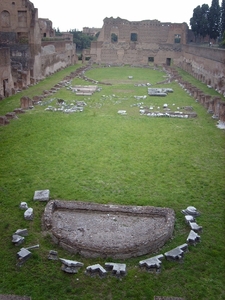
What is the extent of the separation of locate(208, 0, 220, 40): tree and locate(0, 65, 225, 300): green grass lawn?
100ft

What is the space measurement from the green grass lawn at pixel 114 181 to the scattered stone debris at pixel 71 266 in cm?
8

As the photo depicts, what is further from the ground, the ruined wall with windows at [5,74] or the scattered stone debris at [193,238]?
the ruined wall with windows at [5,74]

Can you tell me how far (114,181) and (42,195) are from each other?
2.04 metres

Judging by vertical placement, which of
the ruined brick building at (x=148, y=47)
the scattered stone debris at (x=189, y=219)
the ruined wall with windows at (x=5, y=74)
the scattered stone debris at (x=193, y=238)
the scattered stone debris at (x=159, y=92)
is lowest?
the scattered stone debris at (x=193, y=238)

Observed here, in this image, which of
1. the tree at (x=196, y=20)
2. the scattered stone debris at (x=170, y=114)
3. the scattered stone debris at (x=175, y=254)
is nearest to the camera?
the scattered stone debris at (x=175, y=254)

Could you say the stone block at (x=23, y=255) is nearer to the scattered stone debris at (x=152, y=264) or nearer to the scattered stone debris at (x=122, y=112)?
the scattered stone debris at (x=152, y=264)

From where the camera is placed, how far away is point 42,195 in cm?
816

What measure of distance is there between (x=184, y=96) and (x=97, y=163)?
13.1m

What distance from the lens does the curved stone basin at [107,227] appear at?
6.19 m

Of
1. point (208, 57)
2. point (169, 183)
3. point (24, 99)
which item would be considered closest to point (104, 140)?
point (169, 183)

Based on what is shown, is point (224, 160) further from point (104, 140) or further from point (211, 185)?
point (104, 140)

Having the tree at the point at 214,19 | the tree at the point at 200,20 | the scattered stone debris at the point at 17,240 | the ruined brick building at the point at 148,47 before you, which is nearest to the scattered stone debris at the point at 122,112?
the scattered stone debris at the point at 17,240

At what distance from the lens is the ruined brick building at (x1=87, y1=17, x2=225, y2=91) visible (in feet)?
127

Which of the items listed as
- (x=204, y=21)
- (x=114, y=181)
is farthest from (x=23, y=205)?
(x=204, y=21)
